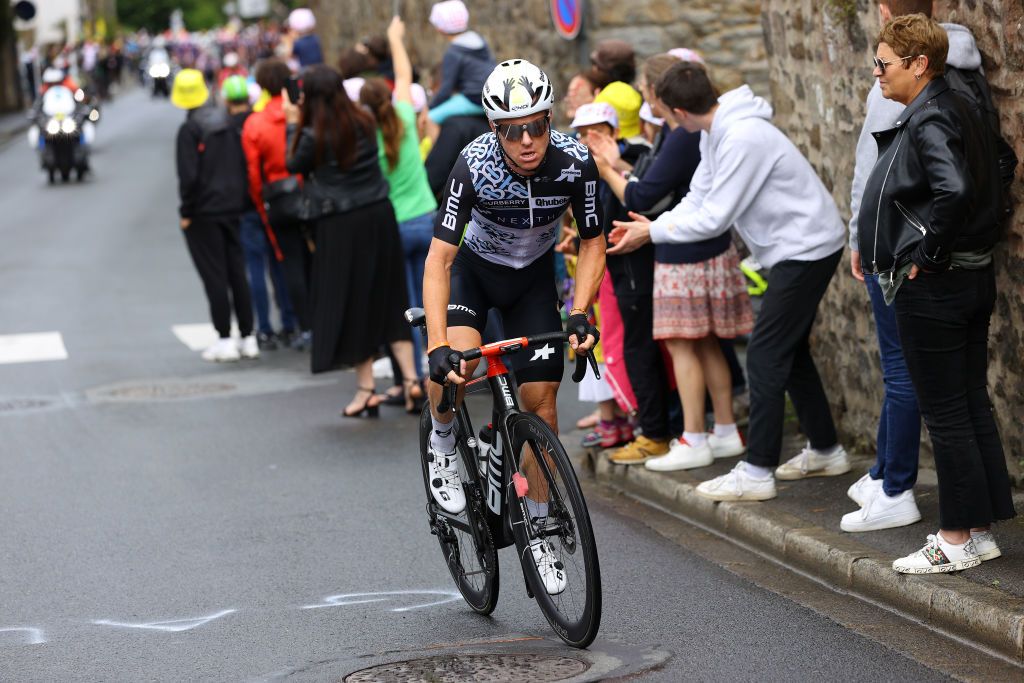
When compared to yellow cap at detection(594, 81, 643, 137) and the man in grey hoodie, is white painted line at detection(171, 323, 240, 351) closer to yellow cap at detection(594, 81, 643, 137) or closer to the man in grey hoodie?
yellow cap at detection(594, 81, 643, 137)


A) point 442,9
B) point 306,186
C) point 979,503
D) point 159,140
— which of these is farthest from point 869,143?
point 159,140

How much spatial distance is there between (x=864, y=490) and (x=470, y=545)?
6.46ft

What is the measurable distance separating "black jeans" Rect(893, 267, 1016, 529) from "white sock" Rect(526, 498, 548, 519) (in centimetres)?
158

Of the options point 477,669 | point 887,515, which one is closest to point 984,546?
point 887,515

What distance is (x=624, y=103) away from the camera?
29.4ft

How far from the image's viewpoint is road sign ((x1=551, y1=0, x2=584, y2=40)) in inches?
568

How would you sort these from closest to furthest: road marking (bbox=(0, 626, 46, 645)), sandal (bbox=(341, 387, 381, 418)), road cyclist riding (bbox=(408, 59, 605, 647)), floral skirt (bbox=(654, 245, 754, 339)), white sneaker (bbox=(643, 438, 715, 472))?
road cyclist riding (bbox=(408, 59, 605, 647))
road marking (bbox=(0, 626, 46, 645))
floral skirt (bbox=(654, 245, 754, 339))
white sneaker (bbox=(643, 438, 715, 472))
sandal (bbox=(341, 387, 381, 418))

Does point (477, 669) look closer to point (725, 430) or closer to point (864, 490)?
point (864, 490)

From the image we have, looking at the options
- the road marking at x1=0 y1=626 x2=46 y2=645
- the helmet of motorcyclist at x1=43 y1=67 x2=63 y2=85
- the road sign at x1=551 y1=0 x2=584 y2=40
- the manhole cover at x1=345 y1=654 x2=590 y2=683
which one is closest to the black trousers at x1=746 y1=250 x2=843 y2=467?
the manhole cover at x1=345 y1=654 x2=590 y2=683

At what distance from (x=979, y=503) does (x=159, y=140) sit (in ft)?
122

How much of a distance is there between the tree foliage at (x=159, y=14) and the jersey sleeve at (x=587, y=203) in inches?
5353

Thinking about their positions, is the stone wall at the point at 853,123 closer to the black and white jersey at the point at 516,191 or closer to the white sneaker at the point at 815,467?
the white sneaker at the point at 815,467

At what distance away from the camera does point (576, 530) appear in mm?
5422

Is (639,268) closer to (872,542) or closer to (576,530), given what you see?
(872,542)
